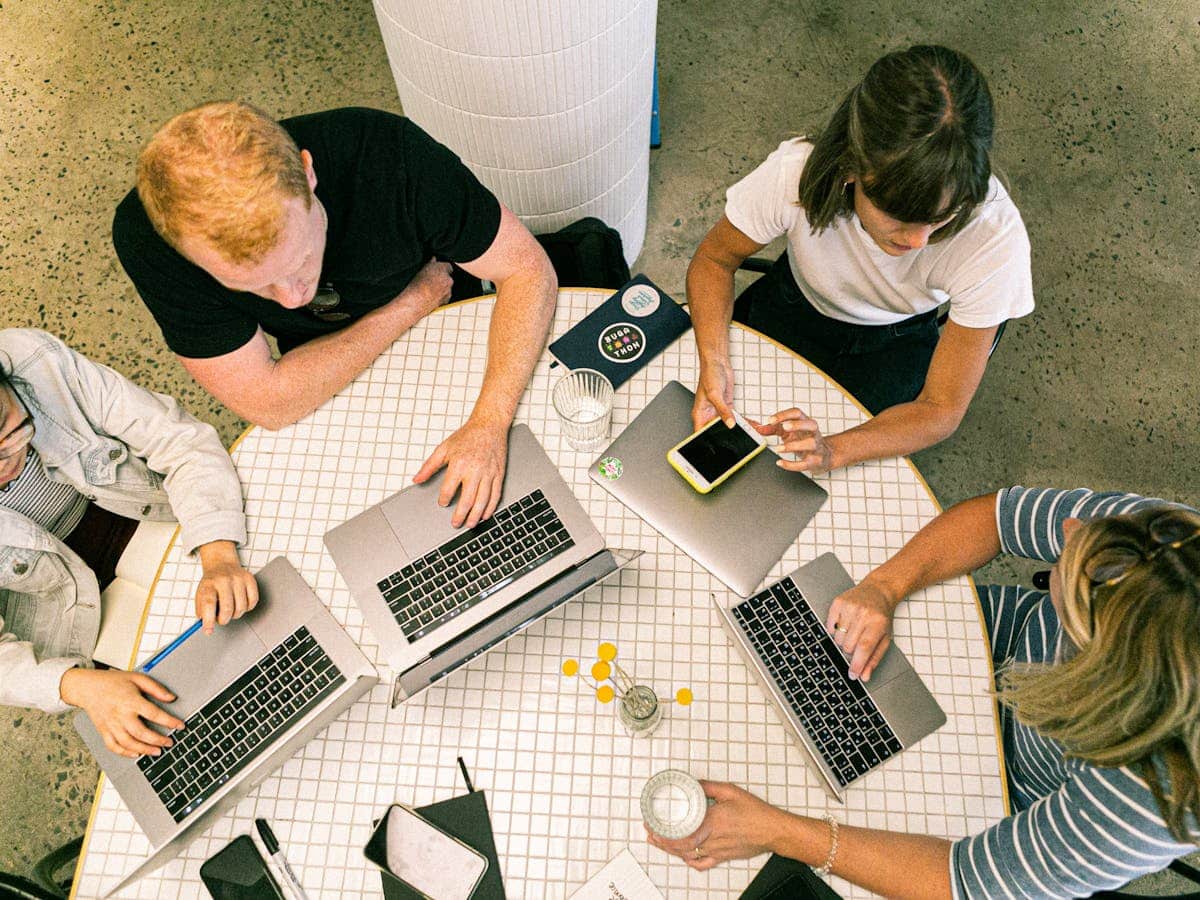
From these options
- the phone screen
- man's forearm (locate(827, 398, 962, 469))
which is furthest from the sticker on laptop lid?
man's forearm (locate(827, 398, 962, 469))

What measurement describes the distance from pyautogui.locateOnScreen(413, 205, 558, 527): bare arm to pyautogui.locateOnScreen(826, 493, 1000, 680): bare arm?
597 millimetres

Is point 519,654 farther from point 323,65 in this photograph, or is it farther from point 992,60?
point 992,60

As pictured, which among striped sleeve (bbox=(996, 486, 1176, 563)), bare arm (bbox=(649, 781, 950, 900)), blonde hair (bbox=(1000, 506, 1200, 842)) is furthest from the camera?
striped sleeve (bbox=(996, 486, 1176, 563))

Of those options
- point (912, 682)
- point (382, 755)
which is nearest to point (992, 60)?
point (912, 682)

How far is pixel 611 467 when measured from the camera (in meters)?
1.45

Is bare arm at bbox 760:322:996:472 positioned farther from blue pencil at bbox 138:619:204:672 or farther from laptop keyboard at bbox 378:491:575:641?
blue pencil at bbox 138:619:204:672

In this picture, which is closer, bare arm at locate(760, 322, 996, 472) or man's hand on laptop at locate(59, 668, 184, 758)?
man's hand on laptop at locate(59, 668, 184, 758)

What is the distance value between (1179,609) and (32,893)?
1790 millimetres

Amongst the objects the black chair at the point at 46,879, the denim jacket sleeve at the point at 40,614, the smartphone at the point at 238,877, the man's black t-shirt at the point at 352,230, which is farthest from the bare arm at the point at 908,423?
the black chair at the point at 46,879

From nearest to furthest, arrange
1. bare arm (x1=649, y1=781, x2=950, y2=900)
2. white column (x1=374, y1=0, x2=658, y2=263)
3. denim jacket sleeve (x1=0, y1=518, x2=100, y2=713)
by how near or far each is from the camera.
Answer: bare arm (x1=649, y1=781, x2=950, y2=900) → denim jacket sleeve (x1=0, y1=518, x2=100, y2=713) → white column (x1=374, y1=0, x2=658, y2=263)

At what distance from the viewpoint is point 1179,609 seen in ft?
3.03

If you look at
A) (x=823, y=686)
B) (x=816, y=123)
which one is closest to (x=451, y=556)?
(x=823, y=686)

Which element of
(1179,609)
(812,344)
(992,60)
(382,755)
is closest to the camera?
(1179,609)

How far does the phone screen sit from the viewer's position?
142cm
